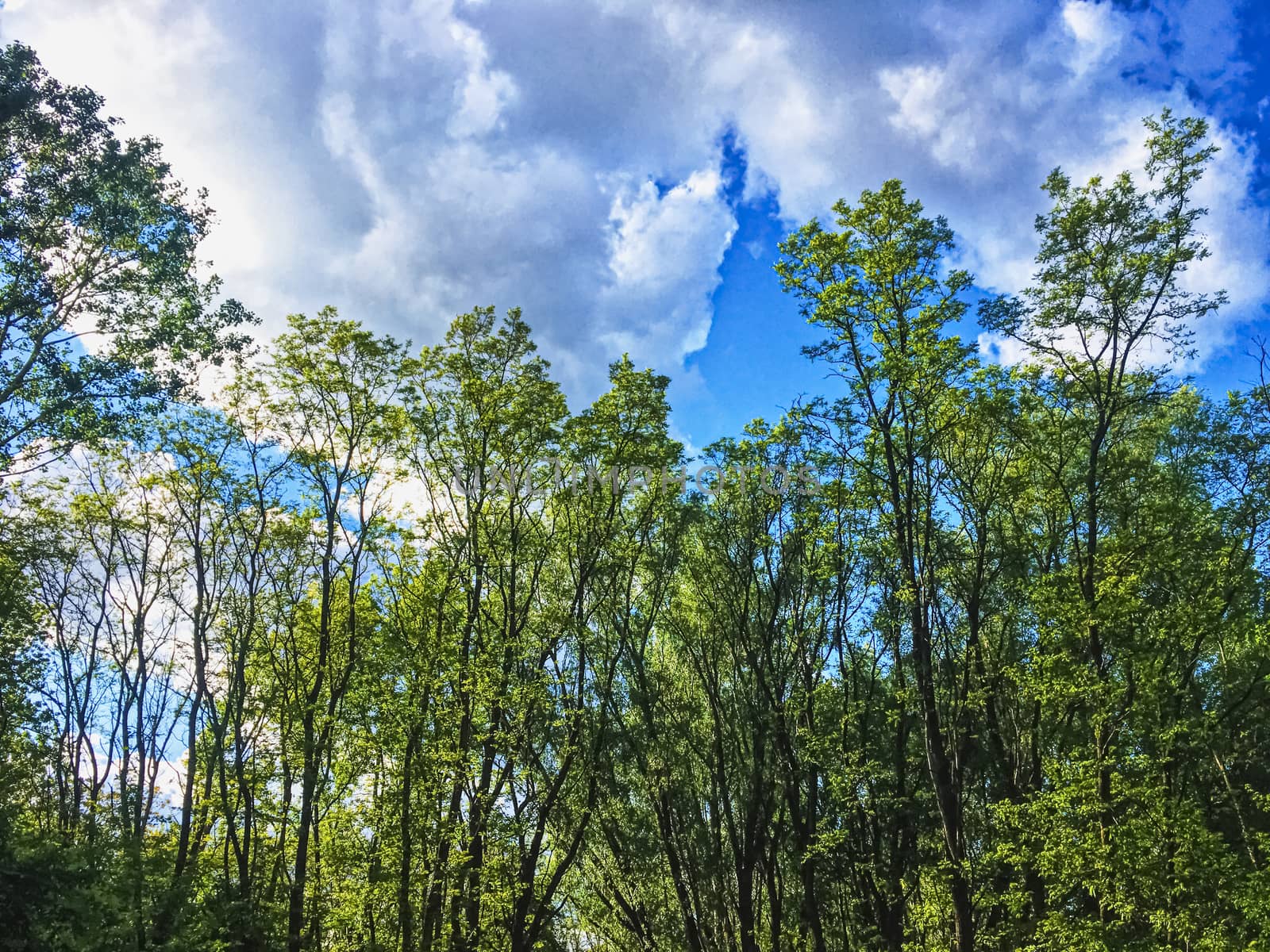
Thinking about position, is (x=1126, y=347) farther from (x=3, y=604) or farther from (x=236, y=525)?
(x=3, y=604)

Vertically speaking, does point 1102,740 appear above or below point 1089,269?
below

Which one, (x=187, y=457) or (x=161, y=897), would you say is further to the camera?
(x=187, y=457)

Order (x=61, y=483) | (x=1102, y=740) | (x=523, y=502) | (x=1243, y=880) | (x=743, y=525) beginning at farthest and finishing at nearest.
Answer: (x=61, y=483) → (x=743, y=525) → (x=523, y=502) → (x=1102, y=740) → (x=1243, y=880)

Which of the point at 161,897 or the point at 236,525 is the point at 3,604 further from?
the point at 161,897

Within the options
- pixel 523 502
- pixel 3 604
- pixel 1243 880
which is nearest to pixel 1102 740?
pixel 1243 880

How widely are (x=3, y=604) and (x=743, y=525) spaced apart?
1626 cm

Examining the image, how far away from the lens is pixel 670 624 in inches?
748

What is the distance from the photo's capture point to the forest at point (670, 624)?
12391 mm

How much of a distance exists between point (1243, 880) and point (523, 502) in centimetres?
1432

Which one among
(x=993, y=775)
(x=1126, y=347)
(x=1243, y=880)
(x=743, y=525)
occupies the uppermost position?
(x=1126, y=347)

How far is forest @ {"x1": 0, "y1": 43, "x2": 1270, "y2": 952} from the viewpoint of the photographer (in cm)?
1239

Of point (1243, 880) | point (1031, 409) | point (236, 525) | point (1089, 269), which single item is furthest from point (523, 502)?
point (1243, 880)

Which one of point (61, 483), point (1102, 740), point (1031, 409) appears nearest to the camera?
point (1102, 740)

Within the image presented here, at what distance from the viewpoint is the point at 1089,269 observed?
14398mm
